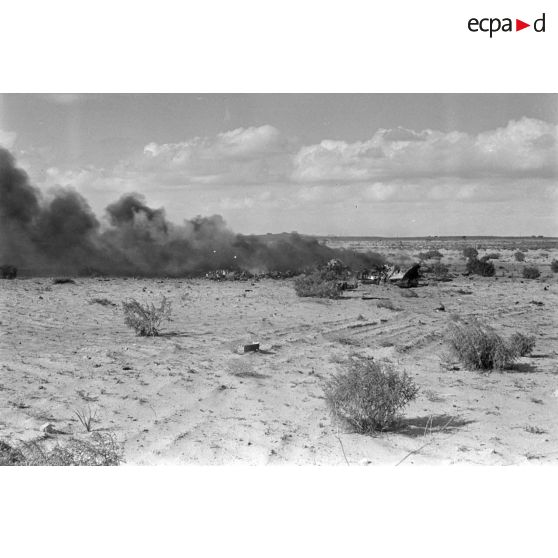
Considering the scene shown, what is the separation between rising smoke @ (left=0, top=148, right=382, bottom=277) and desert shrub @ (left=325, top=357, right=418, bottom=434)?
1691cm

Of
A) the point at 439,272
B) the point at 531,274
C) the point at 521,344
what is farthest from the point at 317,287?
the point at 531,274

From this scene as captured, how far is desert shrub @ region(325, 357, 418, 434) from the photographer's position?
6.46 meters

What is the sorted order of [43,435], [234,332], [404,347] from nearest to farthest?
1. [43,435]
2. [404,347]
3. [234,332]

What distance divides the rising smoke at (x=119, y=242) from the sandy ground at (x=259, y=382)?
22.5 feet

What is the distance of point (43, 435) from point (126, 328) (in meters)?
5.99

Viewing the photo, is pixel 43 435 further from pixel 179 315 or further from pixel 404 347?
pixel 179 315

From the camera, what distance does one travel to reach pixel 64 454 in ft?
18.2

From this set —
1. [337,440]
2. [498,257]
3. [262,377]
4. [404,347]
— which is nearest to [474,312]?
[404,347]

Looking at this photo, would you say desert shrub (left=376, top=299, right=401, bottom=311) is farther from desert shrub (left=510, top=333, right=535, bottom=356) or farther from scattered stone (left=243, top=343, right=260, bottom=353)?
scattered stone (left=243, top=343, right=260, bottom=353)

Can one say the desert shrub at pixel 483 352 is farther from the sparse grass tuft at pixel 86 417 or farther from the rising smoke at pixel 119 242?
the rising smoke at pixel 119 242

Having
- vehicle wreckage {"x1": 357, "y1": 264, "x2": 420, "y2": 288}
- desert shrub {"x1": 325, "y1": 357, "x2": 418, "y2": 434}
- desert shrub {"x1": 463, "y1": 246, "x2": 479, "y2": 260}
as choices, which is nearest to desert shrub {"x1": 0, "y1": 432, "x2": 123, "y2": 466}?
desert shrub {"x1": 325, "y1": 357, "x2": 418, "y2": 434}

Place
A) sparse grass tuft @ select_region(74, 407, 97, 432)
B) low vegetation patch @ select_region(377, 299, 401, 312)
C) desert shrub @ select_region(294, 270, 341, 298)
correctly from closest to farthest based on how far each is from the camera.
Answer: sparse grass tuft @ select_region(74, 407, 97, 432) → low vegetation patch @ select_region(377, 299, 401, 312) → desert shrub @ select_region(294, 270, 341, 298)

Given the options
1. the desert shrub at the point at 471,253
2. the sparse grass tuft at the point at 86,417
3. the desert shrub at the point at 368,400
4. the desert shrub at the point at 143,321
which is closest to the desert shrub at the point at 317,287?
the desert shrub at the point at 143,321

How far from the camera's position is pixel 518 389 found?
8180 millimetres
